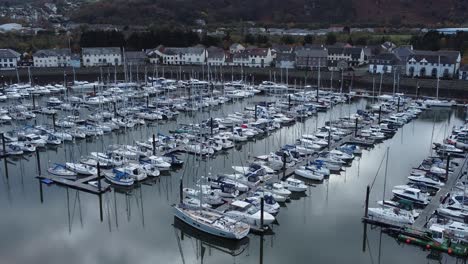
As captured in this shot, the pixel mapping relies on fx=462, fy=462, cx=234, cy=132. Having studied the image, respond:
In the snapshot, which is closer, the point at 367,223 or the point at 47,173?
the point at 367,223

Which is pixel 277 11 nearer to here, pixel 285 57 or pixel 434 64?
pixel 285 57

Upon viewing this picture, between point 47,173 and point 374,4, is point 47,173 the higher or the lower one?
the lower one

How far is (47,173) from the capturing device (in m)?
22.4

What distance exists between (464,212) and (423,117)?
59.7 ft

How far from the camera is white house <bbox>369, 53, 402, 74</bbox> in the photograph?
47500 millimetres

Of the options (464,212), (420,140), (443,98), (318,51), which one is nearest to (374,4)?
(318,51)

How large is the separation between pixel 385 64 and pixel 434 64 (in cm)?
477

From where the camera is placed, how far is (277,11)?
10269cm

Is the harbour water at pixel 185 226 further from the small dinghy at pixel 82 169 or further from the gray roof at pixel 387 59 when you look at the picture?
the gray roof at pixel 387 59

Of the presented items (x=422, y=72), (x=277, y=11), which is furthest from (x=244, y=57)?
(x=277, y=11)

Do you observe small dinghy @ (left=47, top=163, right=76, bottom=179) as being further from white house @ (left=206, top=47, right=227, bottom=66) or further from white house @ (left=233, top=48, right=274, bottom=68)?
white house @ (left=233, top=48, right=274, bottom=68)

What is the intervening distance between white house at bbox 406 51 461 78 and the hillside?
49.9 metres

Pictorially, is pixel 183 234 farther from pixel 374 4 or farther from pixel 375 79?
pixel 374 4

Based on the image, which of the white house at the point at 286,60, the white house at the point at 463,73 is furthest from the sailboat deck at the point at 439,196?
the white house at the point at 286,60
